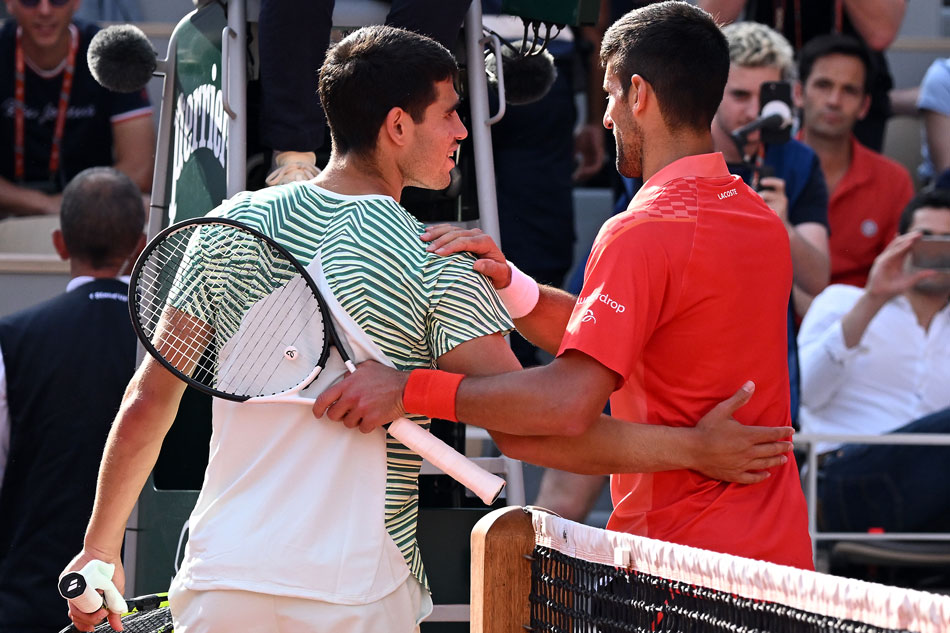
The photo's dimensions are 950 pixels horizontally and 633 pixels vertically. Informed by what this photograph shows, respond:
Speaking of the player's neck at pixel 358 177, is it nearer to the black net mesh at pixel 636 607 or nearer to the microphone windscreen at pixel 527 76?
the black net mesh at pixel 636 607

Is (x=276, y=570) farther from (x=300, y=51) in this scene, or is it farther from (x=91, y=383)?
(x=91, y=383)

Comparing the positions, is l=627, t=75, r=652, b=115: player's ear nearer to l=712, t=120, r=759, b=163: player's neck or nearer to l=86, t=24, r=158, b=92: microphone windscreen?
l=86, t=24, r=158, b=92: microphone windscreen

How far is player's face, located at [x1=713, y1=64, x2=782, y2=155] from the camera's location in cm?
601

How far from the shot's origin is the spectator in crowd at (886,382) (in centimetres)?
548

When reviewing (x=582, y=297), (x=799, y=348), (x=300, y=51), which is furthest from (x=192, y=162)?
(x=799, y=348)

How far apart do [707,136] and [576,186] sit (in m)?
5.02

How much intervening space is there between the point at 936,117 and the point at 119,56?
4.93m

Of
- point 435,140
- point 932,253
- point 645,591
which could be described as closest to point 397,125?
point 435,140

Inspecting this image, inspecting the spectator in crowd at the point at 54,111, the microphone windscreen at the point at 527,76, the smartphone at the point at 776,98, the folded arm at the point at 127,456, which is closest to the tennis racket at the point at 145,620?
the folded arm at the point at 127,456

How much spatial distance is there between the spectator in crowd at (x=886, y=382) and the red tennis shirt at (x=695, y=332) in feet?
9.44

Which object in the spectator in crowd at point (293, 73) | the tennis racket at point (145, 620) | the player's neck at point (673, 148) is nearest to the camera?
the player's neck at point (673, 148)

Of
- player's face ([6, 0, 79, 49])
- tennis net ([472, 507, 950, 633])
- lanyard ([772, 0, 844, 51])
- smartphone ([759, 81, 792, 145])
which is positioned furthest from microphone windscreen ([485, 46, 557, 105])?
lanyard ([772, 0, 844, 51])

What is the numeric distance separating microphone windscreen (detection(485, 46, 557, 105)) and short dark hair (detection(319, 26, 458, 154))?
5.72ft

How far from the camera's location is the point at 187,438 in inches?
160
